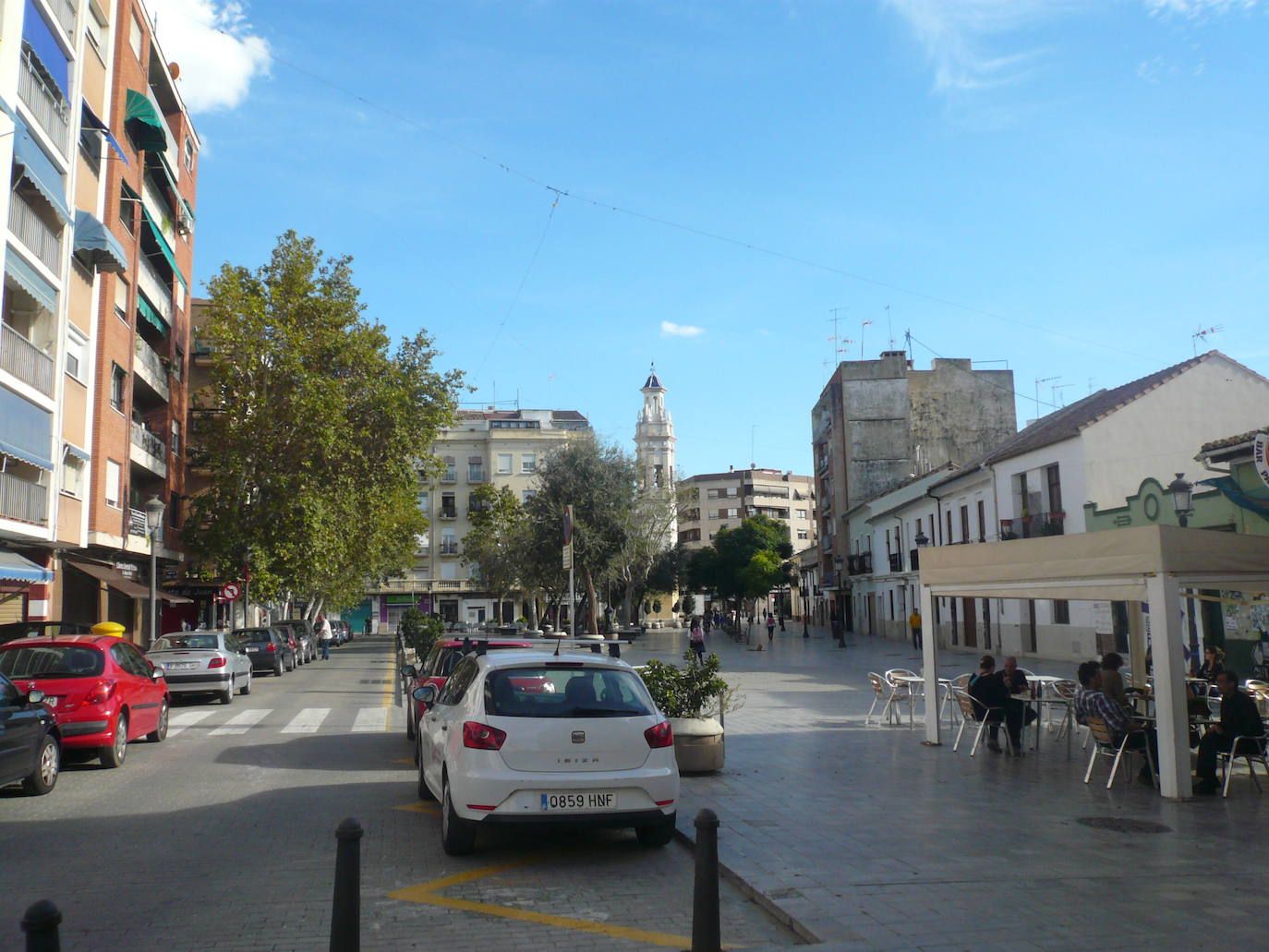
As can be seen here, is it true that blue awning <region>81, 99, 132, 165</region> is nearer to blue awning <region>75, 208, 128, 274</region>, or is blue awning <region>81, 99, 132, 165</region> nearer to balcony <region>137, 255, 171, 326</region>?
blue awning <region>75, 208, 128, 274</region>

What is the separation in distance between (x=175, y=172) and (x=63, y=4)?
12.3 metres

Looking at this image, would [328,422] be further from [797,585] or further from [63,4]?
[797,585]

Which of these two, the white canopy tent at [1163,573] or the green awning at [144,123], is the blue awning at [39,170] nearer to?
the green awning at [144,123]

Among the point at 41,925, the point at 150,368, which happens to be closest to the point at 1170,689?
the point at 41,925

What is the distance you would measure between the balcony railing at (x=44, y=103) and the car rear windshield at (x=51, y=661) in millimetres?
14331

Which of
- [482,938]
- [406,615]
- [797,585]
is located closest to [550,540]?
[406,615]

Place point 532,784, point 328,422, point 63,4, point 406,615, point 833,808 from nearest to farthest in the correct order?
point 532,784, point 833,808, point 63,4, point 328,422, point 406,615

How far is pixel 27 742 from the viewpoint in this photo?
977 cm

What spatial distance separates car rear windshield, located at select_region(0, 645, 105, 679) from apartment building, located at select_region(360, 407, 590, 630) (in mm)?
68751

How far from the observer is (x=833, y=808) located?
934 centimetres

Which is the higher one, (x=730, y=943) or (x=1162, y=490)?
(x=1162, y=490)

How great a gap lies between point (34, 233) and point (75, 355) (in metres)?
4.17

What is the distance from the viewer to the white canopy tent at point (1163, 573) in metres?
9.92

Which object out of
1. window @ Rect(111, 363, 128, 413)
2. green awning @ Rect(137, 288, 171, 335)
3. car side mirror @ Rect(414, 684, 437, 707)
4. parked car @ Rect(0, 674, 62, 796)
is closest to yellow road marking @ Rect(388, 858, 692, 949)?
car side mirror @ Rect(414, 684, 437, 707)
